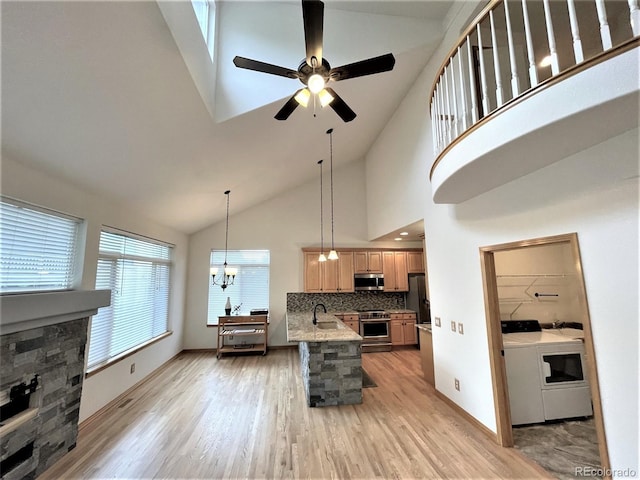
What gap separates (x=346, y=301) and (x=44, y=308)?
536 centimetres

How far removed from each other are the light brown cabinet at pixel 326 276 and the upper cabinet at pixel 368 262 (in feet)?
0.71

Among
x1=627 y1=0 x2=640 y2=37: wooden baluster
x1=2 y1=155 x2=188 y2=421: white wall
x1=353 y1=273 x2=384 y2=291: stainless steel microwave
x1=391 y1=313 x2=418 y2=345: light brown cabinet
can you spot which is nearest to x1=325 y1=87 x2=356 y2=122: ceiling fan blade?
x1=627 y1=0 x2=640 y2=37: wooden baluster

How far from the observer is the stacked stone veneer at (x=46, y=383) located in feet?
6.95

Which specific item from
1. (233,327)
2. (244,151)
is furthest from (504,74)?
(233,327)

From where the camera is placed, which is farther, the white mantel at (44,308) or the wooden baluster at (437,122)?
the wooden baluster at (437,122)

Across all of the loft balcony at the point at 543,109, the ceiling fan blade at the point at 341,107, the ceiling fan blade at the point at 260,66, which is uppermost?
the ceiling fan blade at the point at 260,66

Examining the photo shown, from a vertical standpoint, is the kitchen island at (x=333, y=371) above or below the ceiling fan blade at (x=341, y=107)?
below

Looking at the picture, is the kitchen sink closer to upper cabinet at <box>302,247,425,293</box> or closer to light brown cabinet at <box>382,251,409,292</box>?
upper cabinet at <box>302,247,425,293</box>

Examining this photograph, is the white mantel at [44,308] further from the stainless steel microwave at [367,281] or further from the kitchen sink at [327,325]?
the stainless steel microwave at [367,281]

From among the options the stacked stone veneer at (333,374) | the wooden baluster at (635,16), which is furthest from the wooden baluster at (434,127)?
the stacked stone veneer at (333,374)

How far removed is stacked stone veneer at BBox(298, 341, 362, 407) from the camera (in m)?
3.51

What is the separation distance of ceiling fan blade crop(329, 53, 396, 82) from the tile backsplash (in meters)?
5.07

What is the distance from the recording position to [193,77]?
96.3 inches

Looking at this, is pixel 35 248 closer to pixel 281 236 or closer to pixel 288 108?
pixel 288 108
